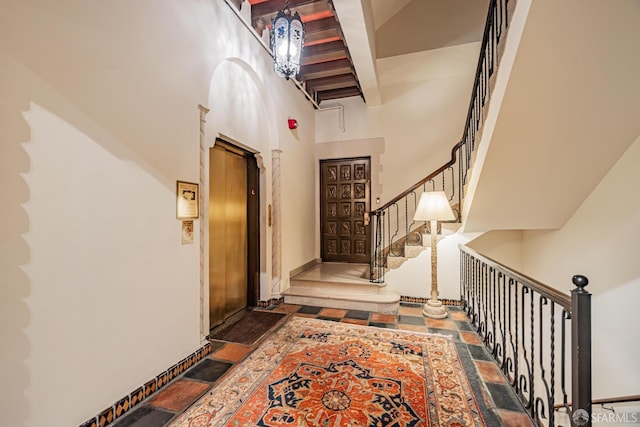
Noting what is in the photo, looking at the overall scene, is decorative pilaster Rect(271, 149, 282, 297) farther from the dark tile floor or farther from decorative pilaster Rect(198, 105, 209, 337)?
decorative pilaster Rect(198, 105, 209, 337)

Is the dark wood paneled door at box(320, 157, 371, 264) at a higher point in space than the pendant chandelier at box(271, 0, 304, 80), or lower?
lower

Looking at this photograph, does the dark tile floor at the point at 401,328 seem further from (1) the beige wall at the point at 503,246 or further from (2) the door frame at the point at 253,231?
(1) the beige wall at the point at 503,246

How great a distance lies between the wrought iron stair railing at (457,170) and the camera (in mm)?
2443

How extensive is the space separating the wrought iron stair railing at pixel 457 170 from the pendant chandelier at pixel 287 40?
5.16ft

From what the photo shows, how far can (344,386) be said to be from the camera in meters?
1.98

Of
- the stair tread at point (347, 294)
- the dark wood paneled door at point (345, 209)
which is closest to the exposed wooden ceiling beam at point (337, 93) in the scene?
the dark wood paneled door at point (345, 209)

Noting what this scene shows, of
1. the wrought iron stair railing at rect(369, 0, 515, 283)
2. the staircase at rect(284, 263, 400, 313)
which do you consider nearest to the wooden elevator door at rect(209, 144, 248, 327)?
the staircase at rect(284, 263, 400, 313)

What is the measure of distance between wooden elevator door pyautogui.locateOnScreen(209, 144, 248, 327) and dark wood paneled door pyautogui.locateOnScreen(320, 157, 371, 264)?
2179 mm

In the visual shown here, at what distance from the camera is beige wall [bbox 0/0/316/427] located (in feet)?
4.21

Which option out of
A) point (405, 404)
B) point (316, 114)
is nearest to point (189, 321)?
point (405, 404)

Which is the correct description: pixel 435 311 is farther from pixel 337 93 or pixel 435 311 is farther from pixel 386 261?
pixel 337 93

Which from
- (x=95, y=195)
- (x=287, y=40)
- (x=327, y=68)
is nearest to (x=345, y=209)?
(x=327, y=68)

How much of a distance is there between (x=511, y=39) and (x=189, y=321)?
3.16 m

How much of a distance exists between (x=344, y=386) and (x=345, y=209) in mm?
3699
